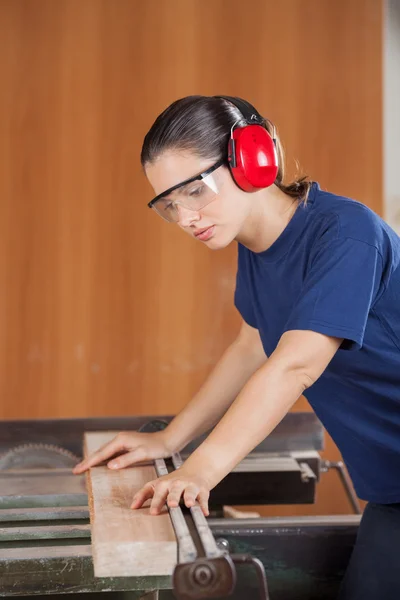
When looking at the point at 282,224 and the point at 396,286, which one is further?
the point at 282,224

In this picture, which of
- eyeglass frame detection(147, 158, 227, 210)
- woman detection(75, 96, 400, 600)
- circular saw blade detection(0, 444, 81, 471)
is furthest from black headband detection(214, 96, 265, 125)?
circular saw blade detection(0, 444, 81, 471)

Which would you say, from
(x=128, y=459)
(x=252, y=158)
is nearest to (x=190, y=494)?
(x=128, y=459)

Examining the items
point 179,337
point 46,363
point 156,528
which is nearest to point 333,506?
point 179,337

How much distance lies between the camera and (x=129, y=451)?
1.80 meters

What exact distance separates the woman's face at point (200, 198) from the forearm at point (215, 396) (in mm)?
461

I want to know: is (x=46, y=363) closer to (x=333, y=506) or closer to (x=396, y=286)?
(x=333, y=506)

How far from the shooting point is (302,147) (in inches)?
153

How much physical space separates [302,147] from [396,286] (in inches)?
99.5

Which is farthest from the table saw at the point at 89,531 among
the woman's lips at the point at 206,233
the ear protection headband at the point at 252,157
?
the ear protection headband at the point at 252,157

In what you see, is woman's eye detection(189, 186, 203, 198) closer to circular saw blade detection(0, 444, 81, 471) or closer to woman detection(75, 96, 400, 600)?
woman detection(75, 96, 400, 600)

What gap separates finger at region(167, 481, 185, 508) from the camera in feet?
4.07

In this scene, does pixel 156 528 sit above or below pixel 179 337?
above

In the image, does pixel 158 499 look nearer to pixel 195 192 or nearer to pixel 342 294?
pixel 342 294

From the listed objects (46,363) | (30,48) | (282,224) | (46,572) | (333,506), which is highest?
(30,48)
